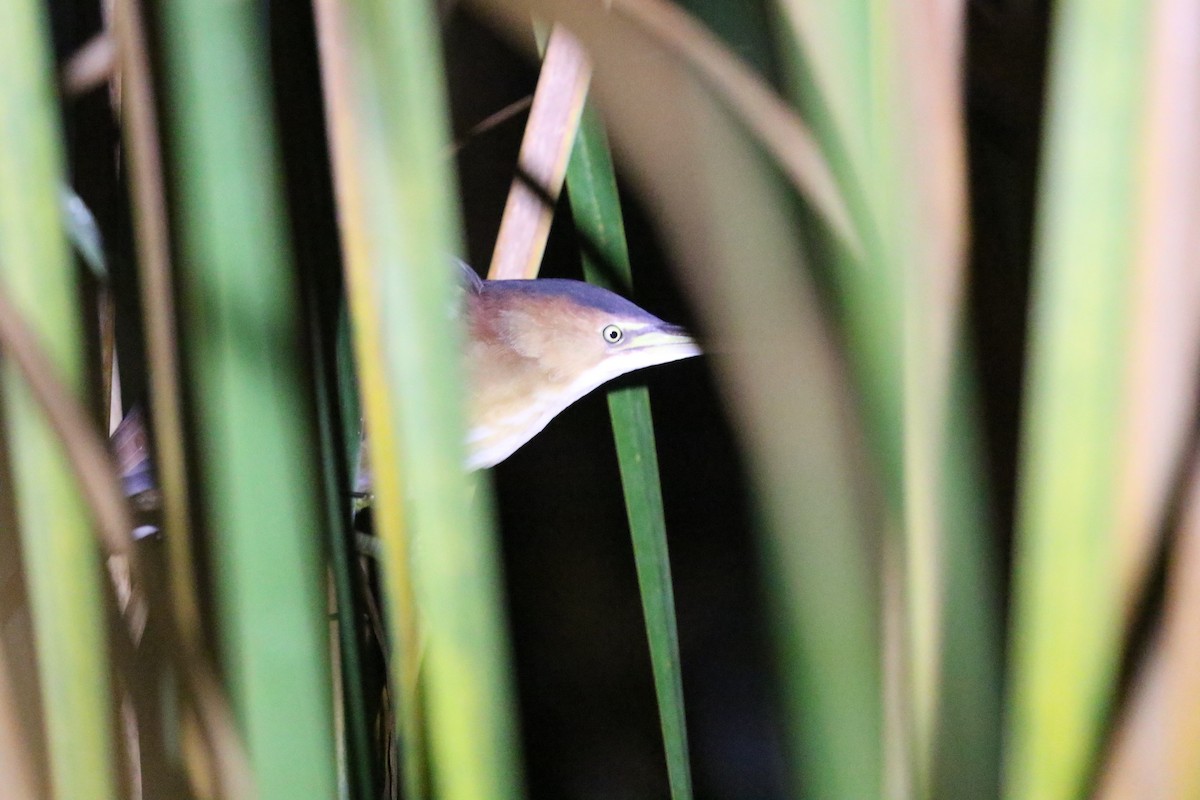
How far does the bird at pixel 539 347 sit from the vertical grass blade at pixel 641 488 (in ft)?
0.14

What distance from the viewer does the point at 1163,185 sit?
0.49 feet

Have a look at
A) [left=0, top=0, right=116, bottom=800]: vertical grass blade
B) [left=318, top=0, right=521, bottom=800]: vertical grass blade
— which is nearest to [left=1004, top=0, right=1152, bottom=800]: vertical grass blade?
[left=318, top=0, right=521, bottom=800]: vertical grass blade

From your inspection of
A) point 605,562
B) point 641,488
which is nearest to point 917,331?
point 641,488

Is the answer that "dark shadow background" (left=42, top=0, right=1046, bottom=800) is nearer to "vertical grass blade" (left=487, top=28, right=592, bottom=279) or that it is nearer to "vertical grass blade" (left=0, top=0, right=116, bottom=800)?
"vertical grass blade" (left=487, top=28, right=592, bottom=279)

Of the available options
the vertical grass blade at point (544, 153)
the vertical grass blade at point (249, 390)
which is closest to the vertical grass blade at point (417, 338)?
the vertical grass blade at point (249, 390)

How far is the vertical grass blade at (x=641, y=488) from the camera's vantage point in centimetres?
44

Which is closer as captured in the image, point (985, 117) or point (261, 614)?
point (261, 614)

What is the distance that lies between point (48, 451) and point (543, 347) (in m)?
0.33

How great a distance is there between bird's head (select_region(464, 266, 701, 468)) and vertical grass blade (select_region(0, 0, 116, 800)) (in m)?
0.25

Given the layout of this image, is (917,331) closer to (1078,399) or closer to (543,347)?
(1078,399)

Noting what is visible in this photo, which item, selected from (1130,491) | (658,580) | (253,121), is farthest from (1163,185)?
(658,580)

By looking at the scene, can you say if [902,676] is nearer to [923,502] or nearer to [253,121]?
[923,502]

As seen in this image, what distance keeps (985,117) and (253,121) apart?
314 millimetres

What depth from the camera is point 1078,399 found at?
0.50 feet
